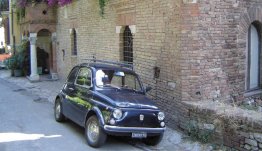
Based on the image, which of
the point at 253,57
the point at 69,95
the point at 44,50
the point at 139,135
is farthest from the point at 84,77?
the point at 44,50

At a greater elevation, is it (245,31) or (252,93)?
Result: (245,31)

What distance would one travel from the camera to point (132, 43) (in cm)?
1274

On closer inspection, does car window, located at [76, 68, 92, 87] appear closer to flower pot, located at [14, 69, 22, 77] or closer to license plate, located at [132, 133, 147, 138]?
license plate, located at [132, 133, 147, 138]

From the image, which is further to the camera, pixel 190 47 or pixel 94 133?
pixel 190 47

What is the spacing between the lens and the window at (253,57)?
11.9 meters

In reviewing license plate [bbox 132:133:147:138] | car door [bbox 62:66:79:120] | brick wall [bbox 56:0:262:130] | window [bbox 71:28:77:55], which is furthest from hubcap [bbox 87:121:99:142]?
window [bbox 71:28:77:55]

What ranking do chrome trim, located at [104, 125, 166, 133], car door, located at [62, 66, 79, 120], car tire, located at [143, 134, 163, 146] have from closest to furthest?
chrome trim, located at [104, 125, 166, 133] < car tire, located at [143, 134, 163, 146] < car door, located at [62, 66, 79, 120]

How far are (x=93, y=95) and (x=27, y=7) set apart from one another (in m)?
13.8

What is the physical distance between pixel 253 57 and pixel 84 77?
5.39 m

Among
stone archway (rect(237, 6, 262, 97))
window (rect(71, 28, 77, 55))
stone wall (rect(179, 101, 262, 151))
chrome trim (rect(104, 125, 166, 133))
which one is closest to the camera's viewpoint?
stone wall (rect(179, 101, 262, 151))

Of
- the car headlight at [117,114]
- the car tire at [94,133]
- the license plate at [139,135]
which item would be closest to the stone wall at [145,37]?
the license plate at [139,135]

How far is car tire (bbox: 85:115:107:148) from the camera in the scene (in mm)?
8375

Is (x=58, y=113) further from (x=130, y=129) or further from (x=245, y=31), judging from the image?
(x=245, y=31)

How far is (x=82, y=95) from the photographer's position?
947 cm
